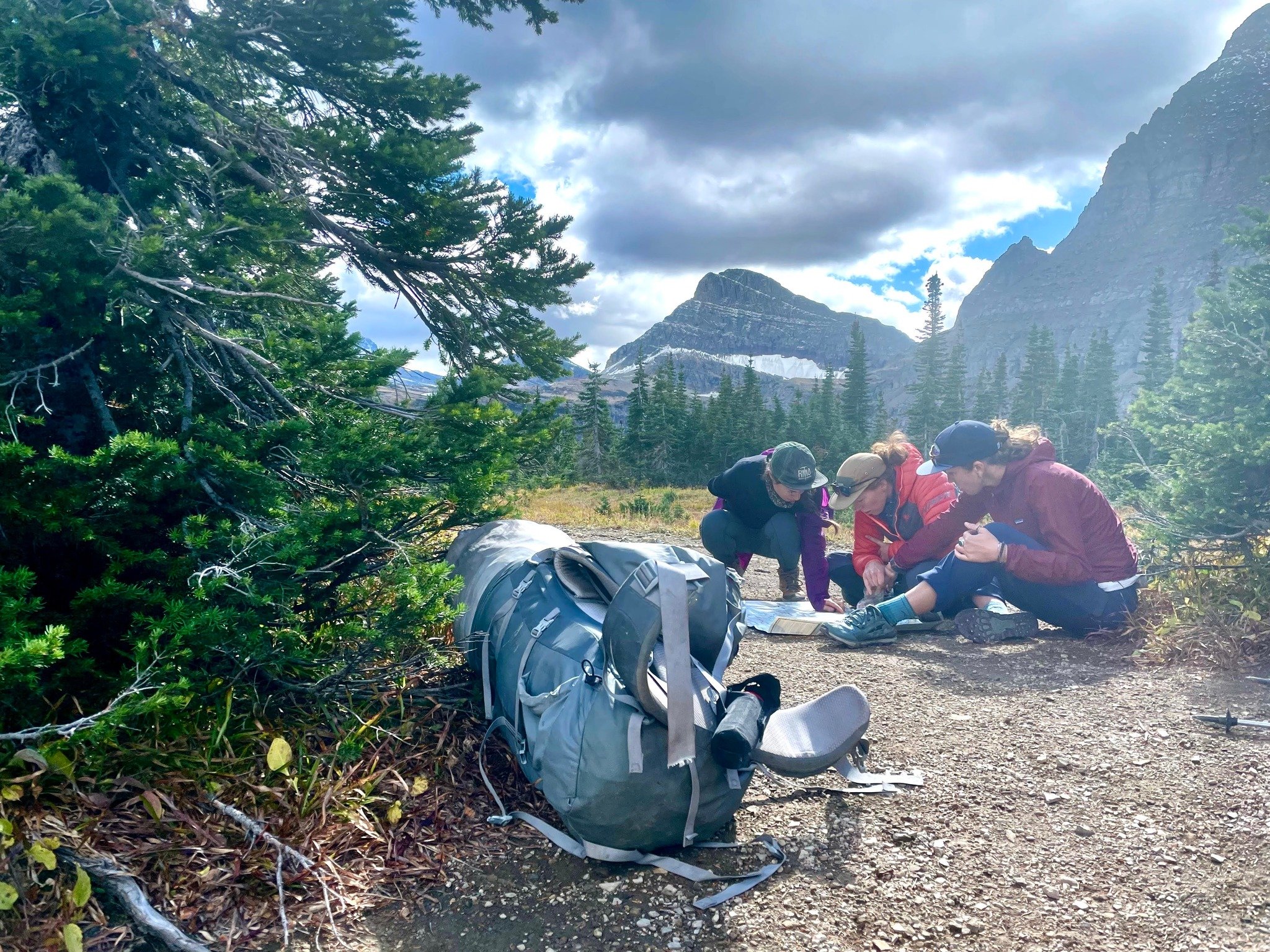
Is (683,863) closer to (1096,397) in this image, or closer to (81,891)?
(81,891)

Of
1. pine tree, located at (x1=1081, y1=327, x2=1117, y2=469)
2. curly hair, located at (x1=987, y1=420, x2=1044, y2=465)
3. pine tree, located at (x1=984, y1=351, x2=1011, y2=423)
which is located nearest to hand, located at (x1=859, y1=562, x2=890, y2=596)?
curly hair, located at (x1=987, y1=420, x2=1044, y2=465)

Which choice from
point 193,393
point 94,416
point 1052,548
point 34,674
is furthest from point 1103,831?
point 94,416

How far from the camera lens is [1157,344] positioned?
52.6m

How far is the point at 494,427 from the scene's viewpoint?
3.37 metres

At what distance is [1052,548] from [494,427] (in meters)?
3.96

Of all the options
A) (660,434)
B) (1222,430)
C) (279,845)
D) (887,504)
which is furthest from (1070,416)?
(279,845)

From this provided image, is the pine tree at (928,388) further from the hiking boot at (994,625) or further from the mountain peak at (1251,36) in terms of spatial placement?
the mountain peak at (1251,36)

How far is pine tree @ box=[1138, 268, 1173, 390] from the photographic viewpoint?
47.1 meters

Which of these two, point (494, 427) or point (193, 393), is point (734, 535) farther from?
point (193, 393)

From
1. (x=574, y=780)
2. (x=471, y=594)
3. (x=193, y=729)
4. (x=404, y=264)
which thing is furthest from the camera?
(x=404, y=264)

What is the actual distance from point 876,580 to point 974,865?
3637 mm

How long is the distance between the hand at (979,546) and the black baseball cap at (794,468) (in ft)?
4.29

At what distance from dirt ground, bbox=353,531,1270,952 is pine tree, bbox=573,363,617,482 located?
124 feet

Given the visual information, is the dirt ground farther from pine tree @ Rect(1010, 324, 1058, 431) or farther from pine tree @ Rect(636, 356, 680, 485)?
pine tree @ Rect(1010, 324, 1058, 431)
